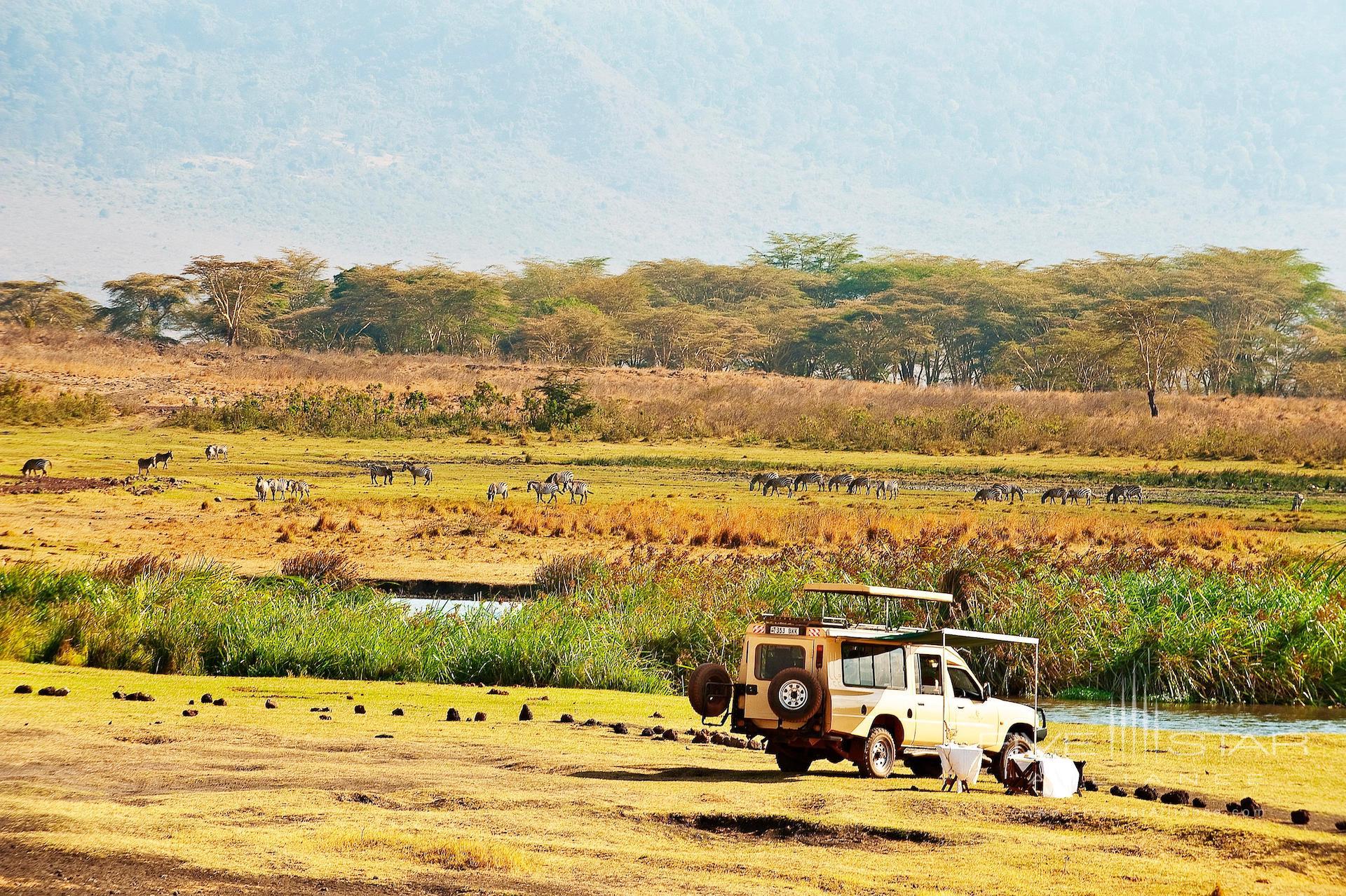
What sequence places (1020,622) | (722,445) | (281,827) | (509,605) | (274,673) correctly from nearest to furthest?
(281,827) < (274,673) < (1020,622) < (509,605) < (722,445)

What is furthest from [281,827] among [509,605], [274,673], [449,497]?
[449,497]

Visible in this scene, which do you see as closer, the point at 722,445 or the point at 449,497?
the point at 449,497

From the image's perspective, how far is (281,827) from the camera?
8.62 metres

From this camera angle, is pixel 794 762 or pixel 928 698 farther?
pixel 794 762

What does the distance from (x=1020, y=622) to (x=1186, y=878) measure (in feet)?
37.5

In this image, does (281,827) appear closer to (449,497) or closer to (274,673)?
(274,673)

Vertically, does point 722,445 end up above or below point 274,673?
above

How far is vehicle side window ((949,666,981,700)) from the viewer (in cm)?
1128

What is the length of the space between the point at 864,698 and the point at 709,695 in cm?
138

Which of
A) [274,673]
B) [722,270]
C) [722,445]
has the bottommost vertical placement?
[274,673]

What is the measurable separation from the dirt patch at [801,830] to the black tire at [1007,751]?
1.92m

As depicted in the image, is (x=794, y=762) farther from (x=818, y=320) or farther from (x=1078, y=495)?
(x=818, y=320)

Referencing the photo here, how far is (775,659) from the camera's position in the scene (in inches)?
433

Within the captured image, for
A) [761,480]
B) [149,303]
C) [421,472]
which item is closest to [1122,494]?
[761,480]
